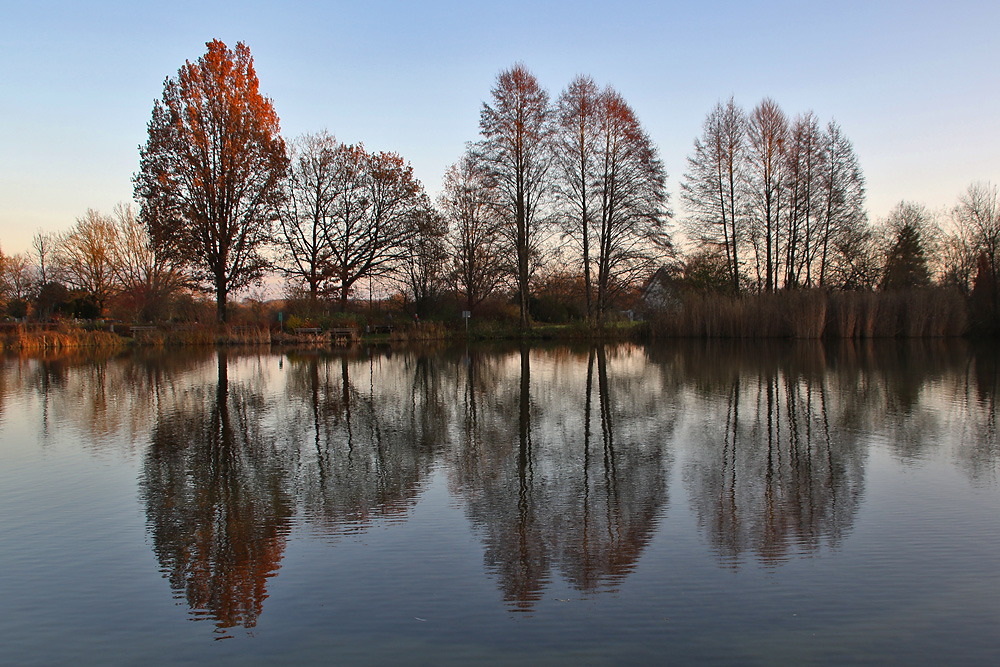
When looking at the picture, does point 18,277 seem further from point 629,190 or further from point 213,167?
point 629,190

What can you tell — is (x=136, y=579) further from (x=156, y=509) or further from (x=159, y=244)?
(x=159, y=244)

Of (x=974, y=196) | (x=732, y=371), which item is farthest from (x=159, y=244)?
(x=974, y=196)

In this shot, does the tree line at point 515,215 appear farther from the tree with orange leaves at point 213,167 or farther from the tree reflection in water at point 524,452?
the tree reflection in water at point 524,452

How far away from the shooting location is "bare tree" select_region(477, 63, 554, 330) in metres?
27.9

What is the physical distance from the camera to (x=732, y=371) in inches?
531

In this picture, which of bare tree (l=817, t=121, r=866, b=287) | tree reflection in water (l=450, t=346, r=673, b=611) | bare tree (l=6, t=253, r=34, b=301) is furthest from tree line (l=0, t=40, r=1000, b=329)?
tree reflection in water (l=450, t=346, r=673, b=611)

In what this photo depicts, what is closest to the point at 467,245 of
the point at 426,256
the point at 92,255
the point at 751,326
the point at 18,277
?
the point at 426,256

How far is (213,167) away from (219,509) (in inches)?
1045

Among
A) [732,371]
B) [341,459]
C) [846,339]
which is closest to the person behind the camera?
[341,459]

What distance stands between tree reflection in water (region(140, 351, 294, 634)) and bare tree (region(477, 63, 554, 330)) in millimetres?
21717

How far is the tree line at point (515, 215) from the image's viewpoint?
90.1 ft

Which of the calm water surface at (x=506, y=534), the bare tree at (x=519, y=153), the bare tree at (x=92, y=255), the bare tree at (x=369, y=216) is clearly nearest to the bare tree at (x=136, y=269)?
the bare tree at (x=92, y=255)

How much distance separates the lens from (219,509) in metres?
4.54

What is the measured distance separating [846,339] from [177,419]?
2518cm
